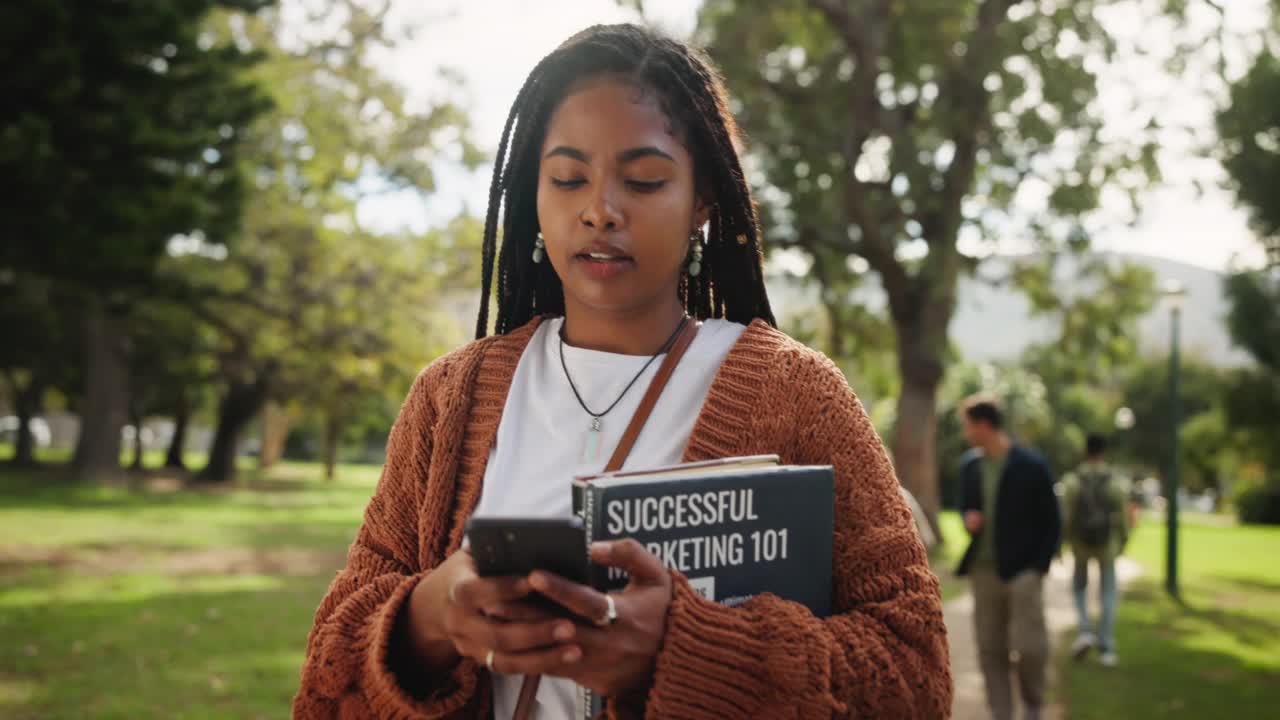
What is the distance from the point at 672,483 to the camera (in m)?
1.40

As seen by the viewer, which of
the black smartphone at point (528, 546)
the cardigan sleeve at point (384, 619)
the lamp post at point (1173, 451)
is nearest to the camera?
the black smartphone at point (528, 546)

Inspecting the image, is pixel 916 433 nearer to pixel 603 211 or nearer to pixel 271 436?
pixel 603 211

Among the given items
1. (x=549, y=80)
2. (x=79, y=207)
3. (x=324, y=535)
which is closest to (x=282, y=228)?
(x=324, y=535)

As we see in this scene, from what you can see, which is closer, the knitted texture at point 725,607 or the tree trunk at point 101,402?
the knitted texture at point 725,607

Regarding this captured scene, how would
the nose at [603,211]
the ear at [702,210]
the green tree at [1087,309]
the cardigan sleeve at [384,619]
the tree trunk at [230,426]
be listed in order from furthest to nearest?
the tree trunk at [230,426] → the green tree at [1087,309] → the ear at [702,210] → the nose at [603,211] → the cardigan sleeve at [384,619]

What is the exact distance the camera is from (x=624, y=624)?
134 centimetres

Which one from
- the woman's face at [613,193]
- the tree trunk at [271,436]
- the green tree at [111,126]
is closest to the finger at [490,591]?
the woman's face at [613,193]

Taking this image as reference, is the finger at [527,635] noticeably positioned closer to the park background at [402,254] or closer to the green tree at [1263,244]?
the park background at [402,254]

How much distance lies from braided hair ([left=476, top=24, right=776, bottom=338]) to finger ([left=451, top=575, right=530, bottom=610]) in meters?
0.84

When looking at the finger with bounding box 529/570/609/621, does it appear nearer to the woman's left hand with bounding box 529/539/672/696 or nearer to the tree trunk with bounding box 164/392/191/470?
the woman's left hand with bounding box 529/539/672/696

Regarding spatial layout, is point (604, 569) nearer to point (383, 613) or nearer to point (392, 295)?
point (383, 613)

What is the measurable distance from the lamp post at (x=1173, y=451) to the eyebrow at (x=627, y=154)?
54.1ft

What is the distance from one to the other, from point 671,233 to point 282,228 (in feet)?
76.1

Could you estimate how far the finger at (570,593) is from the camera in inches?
46.9
